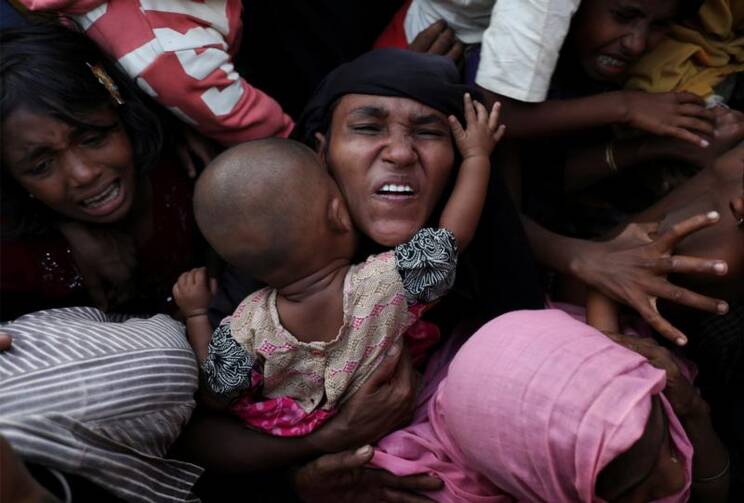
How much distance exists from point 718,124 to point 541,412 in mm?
1576

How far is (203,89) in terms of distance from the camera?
2.57 meters

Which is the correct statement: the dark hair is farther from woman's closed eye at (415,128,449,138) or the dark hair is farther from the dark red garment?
woman's closed eye at (415,128,449,138)

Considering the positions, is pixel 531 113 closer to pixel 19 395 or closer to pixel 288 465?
pixel 288 465

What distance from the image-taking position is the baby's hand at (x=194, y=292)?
2607 mm

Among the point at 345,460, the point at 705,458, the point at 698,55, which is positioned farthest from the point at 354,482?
the point at 698,55

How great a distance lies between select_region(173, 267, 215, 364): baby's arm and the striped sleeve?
237mm

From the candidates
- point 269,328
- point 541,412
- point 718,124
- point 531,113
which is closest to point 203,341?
point 269,328

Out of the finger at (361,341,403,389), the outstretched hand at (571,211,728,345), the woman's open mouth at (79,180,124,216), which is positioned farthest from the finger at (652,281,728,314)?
the woman's open mouth at (79,180,124,216)

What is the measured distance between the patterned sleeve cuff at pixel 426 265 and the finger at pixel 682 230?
74 cm

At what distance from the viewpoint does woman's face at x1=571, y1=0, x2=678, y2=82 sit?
2.78 m

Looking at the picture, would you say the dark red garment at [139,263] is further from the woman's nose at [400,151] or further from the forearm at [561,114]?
the forearm at [561,114]

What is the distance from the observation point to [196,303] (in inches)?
103

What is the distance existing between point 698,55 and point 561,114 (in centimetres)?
61

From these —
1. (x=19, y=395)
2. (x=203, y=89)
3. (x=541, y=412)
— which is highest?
(x=203, y=89)
